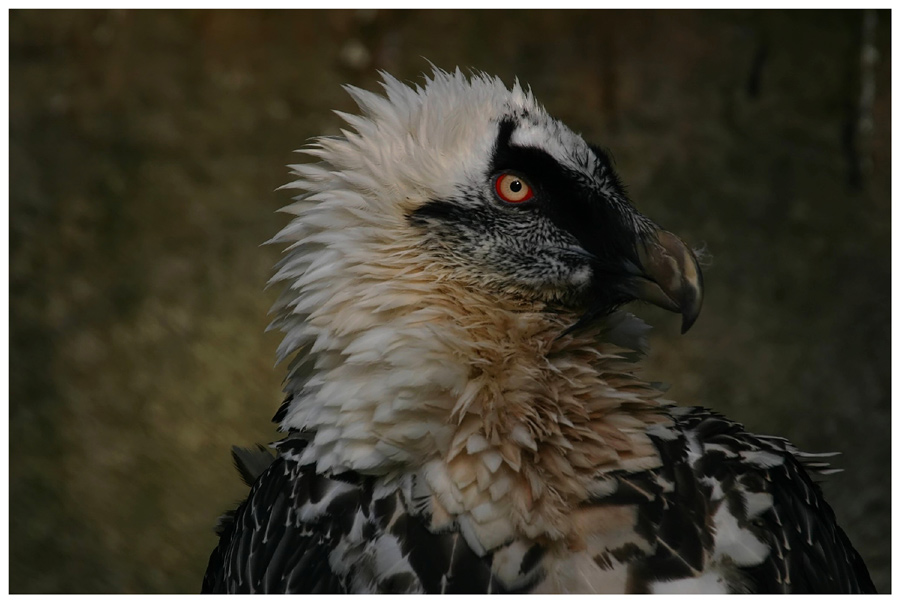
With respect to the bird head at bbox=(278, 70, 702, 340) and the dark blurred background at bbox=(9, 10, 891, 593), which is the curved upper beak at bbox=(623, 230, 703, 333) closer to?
the bird head at bbox=(278, 70, 702, 340)

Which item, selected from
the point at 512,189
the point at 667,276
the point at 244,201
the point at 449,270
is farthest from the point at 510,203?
the point at 244,201

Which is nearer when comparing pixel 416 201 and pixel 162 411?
pixel 416 201

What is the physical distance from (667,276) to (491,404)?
0.42m

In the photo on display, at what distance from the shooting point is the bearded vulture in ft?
5.03

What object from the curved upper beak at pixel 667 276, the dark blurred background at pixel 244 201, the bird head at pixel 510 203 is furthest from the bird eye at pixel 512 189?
the dark blurred background at pixel 244 201

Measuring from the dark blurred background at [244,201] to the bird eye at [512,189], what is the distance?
114 inches

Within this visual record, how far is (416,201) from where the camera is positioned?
1.80 meters

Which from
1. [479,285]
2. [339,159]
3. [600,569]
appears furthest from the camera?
[339,159]

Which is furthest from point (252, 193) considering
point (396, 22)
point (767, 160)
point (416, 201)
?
point (416, 201)

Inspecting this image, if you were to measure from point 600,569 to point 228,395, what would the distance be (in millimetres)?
3468

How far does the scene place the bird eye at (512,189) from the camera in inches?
70.8

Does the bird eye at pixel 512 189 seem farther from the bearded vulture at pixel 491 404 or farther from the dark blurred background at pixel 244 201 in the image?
the dark blurred background at pixel 244 201

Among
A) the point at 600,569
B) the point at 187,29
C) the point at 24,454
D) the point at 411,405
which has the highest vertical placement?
the point at 187,29

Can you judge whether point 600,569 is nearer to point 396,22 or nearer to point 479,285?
point 479,285
